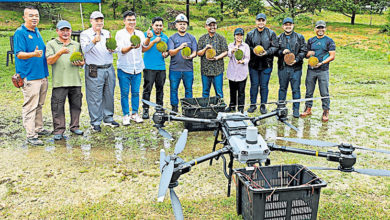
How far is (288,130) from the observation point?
6816 mm

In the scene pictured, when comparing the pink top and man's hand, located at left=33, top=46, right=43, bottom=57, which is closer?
man's hand, located at left=33, top=46, right=43, bottom=57

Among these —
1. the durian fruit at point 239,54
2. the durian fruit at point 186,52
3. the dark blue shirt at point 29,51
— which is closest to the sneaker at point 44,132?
the dark blue shirt at point 29,51

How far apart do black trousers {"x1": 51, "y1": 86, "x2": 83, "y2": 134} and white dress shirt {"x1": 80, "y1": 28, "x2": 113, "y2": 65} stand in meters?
0.59

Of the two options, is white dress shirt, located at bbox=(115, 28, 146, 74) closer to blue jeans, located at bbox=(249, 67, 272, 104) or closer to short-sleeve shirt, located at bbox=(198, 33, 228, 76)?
short-sleeve shirt, located at bbox=(198, 33, 228, 76)

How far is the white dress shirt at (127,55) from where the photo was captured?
654 centimetres

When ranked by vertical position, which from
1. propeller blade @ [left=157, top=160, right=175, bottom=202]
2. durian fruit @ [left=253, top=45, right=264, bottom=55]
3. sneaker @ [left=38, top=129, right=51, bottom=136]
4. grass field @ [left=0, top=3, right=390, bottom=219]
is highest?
durian fruit @ [left=253, top=45, right=264, bottom=55]

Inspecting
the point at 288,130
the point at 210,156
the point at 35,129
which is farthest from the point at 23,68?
the point at 288,130

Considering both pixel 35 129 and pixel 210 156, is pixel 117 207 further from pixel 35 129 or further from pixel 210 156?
pixel 35 129

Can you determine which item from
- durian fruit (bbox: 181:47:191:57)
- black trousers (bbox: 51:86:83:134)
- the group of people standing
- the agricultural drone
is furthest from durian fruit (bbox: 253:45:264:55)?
black trousers (bbox: 51:86:83:134)

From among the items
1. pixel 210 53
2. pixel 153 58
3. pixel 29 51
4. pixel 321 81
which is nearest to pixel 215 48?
pixel 210 53

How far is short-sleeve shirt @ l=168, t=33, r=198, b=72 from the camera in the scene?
23.0 feet

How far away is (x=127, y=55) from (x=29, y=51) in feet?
5.73

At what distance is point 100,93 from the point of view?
6418 mm

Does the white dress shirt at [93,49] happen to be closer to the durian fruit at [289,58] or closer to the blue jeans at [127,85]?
the blue jeans at [127,85]
